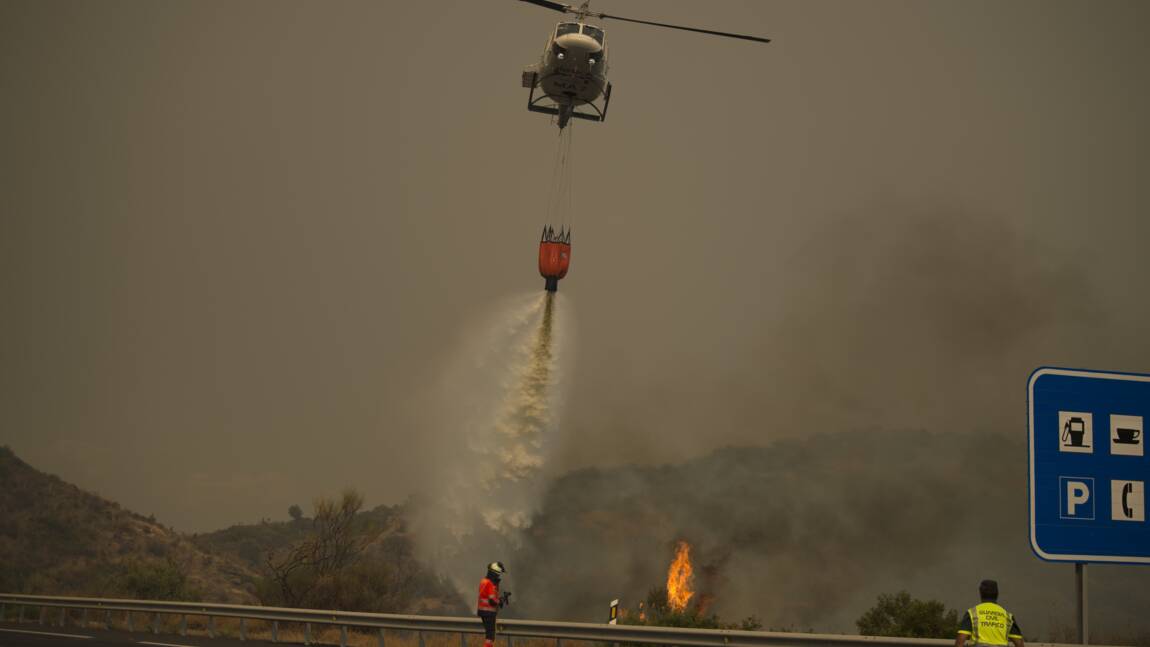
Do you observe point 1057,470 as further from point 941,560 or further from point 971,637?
point 941,560

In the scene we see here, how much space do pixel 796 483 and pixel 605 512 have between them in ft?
47.2

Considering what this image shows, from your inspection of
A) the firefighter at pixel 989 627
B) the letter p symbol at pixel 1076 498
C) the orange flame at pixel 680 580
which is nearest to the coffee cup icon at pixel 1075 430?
the letter p symbol at pixel 1076 498

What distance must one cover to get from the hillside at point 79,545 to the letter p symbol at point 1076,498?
57.8 meters

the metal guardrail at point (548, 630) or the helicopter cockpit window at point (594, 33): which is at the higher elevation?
the helicopter cockpit window at point (594, 33)

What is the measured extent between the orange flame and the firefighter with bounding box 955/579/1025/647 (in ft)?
140

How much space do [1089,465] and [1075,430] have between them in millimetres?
426

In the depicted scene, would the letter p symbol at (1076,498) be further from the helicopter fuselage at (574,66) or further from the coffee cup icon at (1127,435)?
the helicopter fuselage at (574,66)

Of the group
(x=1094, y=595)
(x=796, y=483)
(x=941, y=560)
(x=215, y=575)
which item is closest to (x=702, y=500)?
(x=796, y=483)

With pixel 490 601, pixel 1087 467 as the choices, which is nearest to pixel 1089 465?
pixel 1087 467

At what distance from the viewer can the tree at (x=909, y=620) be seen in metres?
28.7

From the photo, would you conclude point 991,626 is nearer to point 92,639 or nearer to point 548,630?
point 548,630

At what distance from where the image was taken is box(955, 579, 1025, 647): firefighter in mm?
11773

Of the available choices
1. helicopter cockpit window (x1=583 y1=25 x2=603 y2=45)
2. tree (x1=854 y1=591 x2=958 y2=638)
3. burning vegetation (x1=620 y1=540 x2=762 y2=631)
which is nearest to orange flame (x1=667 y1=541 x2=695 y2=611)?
burning vegetation (x1=620 y1=540 x2=762 y2=631)

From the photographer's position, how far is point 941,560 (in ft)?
233
